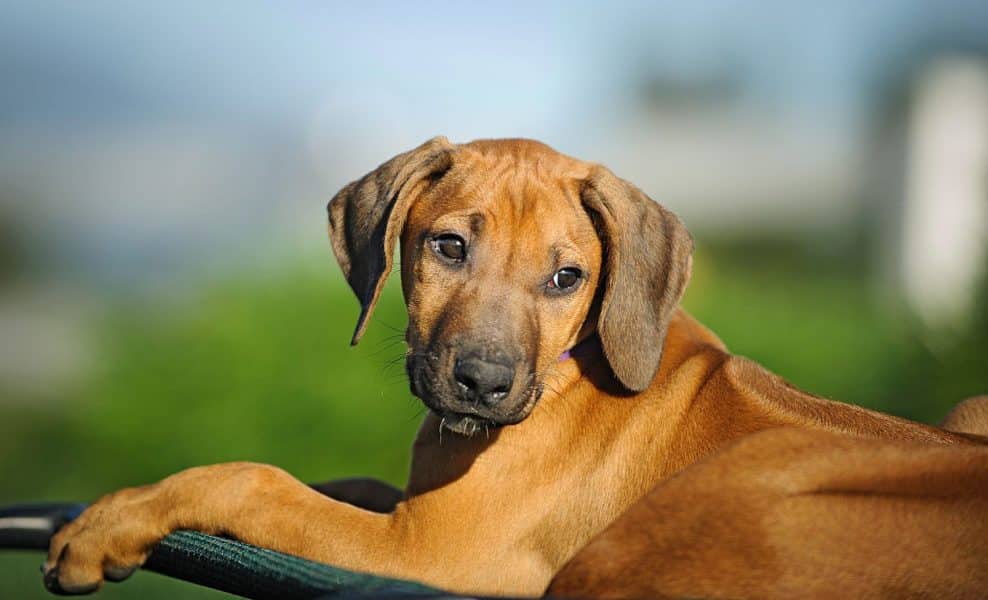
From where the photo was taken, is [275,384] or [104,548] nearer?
[104,548]

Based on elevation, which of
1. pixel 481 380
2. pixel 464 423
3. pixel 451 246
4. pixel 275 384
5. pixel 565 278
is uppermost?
pixel 451 246

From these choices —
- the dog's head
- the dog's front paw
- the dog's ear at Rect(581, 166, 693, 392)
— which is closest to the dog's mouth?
the dog's head

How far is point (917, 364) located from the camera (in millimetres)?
9406

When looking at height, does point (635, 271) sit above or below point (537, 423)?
above

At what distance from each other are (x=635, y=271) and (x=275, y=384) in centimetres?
509

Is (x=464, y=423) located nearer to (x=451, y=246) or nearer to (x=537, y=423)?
(x=537, y=423)

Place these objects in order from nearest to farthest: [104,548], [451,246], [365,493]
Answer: [104,548] → [451,246] → [365,493]

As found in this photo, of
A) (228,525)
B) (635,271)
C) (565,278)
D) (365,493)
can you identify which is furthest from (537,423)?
(228,525)

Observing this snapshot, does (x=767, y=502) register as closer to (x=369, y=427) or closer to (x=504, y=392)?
(x=504, y=392)

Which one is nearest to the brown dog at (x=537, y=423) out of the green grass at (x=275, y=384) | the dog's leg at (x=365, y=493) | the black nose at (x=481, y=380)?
the black nose at (x=481, y=380)

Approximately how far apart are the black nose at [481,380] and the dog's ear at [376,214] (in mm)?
569

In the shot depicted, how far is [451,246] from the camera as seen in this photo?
4.41 meters

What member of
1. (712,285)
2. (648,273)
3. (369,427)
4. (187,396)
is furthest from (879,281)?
(648,273)

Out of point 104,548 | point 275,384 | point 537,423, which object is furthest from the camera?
point 275,384
